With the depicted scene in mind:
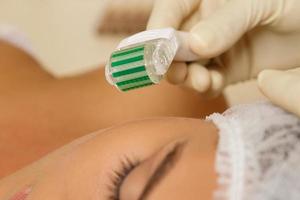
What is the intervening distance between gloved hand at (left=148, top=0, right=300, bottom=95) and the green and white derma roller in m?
0.11

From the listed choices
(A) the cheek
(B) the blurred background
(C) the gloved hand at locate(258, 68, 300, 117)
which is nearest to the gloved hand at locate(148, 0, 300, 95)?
(C) the gloved hand at locate(258, 68, 300, 117)

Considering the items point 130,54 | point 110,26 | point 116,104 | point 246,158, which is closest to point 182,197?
point 246,158

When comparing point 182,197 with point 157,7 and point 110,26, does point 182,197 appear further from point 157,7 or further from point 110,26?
point 110,26

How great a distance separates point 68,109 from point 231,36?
0.53m

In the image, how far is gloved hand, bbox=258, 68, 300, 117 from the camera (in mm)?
891

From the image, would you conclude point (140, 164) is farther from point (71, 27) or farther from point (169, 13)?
point (71, 27)

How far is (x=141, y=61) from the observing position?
86 cm

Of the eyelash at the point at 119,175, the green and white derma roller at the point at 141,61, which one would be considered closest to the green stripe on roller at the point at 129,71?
the green and white derma roller at the point at 141,61

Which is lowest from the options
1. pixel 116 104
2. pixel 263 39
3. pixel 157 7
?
pixel 116 104

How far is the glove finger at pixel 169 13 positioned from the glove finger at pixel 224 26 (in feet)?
0.30

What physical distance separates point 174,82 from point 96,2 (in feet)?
2.97

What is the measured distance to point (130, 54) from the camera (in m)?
0.87

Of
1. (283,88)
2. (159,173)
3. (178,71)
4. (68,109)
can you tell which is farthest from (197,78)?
(68,109)

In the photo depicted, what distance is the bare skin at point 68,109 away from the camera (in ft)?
4.46
